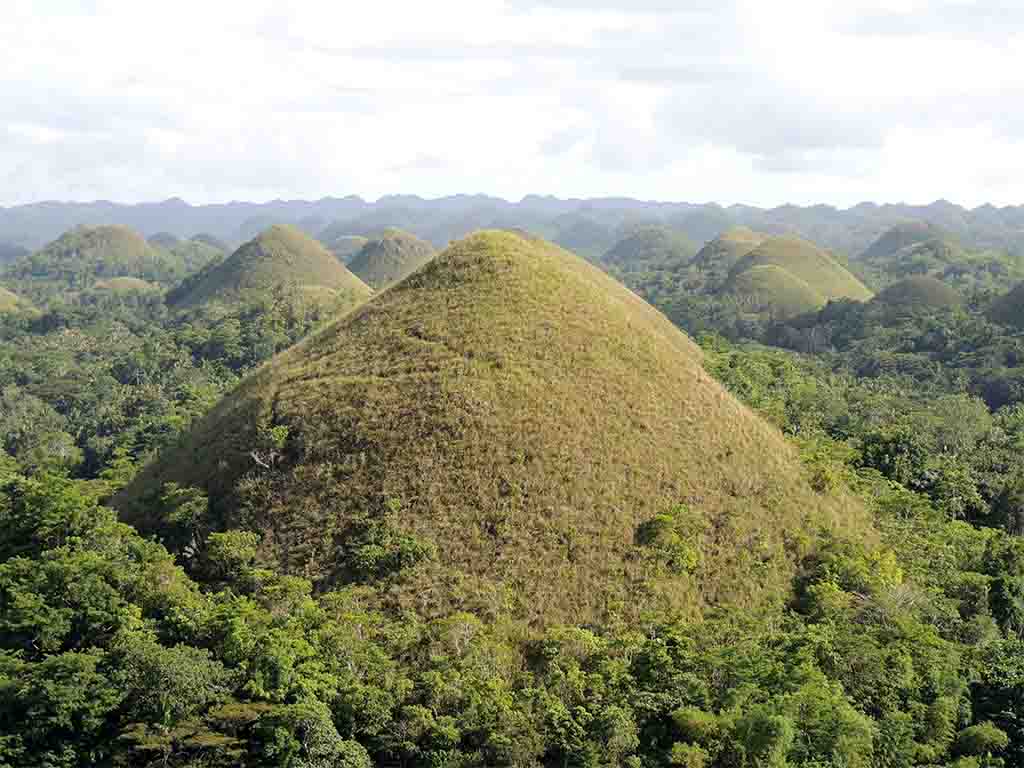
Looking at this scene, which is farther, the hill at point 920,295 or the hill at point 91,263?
the hill at point 91,263


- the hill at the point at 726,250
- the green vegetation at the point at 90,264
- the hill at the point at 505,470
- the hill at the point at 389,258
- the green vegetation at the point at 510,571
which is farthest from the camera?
the green vegetation at the point at 90,264

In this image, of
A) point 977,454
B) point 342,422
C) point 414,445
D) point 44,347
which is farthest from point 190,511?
point 44,347

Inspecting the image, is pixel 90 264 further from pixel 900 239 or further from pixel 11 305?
pixel 900 239

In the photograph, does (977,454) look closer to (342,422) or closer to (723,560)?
(723,560)

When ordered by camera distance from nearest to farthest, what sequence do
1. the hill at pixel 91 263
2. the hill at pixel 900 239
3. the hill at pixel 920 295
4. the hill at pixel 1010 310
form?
1. the hill at pixel 1010 310
2. the hill at pixel 920 295
3. the hill at pixel 91 263
4. the hill at pixel 900 239

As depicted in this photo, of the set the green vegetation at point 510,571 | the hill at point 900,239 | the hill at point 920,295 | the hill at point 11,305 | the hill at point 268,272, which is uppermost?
the hill at point 900,239

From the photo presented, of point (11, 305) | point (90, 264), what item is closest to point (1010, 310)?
point (11, 305)

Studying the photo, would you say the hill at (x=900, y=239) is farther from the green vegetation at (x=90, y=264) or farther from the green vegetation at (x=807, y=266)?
the green vegetation at (x=90, y=264)

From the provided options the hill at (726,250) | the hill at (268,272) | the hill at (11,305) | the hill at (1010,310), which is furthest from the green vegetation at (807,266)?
the hill at (11,305)

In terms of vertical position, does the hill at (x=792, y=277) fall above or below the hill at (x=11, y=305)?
above
